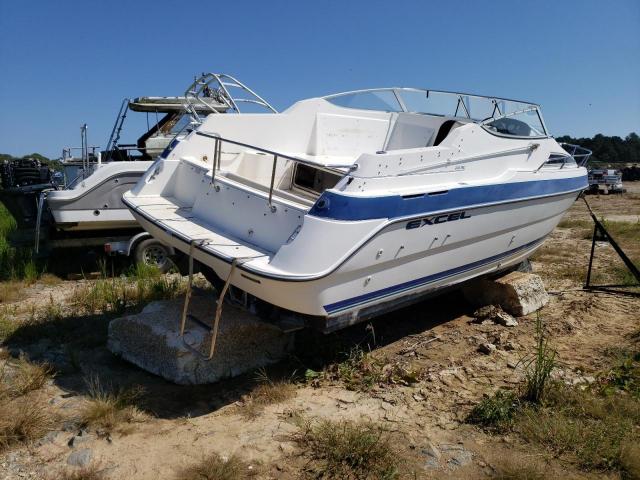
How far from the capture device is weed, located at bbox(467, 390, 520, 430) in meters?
3.57

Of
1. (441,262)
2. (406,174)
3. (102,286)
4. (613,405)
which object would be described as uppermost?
(406,174)

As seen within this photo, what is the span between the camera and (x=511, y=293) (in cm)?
568

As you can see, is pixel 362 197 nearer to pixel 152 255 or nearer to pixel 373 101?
pixel 373 101

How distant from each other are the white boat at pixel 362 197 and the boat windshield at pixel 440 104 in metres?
0.02

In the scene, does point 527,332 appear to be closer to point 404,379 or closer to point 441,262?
point 441,262

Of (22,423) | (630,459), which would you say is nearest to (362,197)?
(630,459)

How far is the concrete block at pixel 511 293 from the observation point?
5.66 meters

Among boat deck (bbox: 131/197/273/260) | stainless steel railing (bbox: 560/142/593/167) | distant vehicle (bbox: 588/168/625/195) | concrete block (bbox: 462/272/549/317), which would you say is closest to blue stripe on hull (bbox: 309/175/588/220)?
boat deck (bbox: 131/197/273/260)

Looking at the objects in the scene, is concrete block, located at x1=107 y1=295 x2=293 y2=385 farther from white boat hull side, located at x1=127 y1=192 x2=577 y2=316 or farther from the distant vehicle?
the distant vehicle

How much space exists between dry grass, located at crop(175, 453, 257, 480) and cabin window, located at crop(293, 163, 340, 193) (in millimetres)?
2967

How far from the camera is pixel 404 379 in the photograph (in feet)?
13.9

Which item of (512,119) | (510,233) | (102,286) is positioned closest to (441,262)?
(510,233)

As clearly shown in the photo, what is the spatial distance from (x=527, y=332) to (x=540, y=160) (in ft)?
5.68

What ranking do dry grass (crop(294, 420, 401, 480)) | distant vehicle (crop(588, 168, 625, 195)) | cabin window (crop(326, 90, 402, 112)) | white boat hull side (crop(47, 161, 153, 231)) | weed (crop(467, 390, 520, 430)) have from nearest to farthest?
dry grass (crop(294, 420, 401, 480)) < weed (crop(467, 390, 520, 430)) < cabin window (crop(326, 90, 402, 112)) < white boat hull side (crop(47, 161, 153, 231)) < distant vehicle (crop(588, 168, 625, 195))
